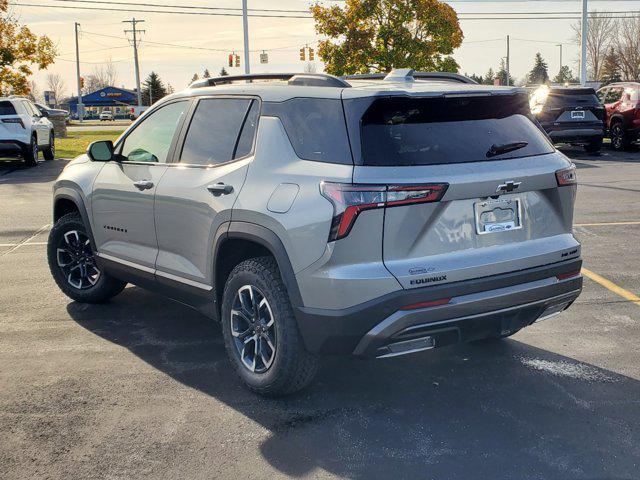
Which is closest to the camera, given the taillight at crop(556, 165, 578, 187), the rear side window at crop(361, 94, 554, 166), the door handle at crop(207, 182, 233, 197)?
the rear side window at crop(361, 94, 554, 166)

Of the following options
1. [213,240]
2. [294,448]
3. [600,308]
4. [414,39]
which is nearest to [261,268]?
[213,240]

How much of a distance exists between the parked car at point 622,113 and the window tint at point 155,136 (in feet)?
61.5

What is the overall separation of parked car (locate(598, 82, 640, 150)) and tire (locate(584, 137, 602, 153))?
1422 millimetres

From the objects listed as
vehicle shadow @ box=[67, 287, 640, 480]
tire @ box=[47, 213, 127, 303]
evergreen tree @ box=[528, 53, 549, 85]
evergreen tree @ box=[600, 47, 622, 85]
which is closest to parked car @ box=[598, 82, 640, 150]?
vehicle shadow @ box=[67, 287, 640, 480]

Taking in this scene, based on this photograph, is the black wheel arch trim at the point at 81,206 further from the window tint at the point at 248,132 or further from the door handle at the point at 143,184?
the window tint at the point at 248,132

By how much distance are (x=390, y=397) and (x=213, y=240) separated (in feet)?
4.54

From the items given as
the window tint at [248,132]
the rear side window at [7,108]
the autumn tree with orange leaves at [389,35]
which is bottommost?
the window tint at [248,132]

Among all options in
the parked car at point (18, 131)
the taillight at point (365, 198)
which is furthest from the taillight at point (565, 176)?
the parked car at point (18, 131)

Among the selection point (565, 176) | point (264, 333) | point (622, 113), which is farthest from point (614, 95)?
point (264, 333)

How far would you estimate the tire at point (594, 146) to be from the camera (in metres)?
20.9

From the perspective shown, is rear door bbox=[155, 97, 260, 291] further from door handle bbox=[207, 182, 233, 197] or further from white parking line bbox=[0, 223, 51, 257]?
white parking line bbox=[0, 223, 51, 257]

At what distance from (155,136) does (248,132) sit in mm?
1208

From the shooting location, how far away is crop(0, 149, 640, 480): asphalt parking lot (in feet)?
12.2

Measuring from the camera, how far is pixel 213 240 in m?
4.73
